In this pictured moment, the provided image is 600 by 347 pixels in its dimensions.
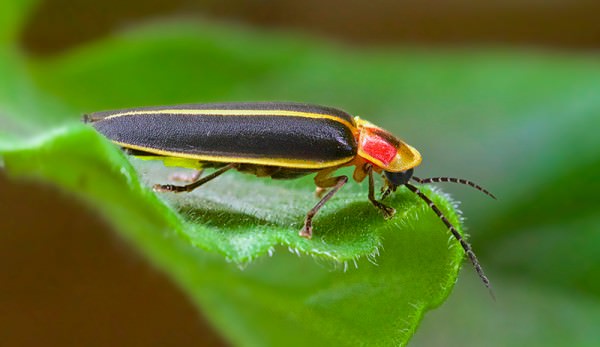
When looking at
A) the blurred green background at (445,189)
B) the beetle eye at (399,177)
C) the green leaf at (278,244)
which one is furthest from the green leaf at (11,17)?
the beetle eye at (399,177)

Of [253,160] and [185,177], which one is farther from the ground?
[253,160]

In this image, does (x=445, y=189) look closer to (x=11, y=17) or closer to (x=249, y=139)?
(x=249, y=139)

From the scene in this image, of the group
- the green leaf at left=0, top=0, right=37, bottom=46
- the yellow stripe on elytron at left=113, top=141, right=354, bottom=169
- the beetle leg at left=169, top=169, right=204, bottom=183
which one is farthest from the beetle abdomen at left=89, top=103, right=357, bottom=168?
the green leaf at left=0, top=0, right=37, bottom=46

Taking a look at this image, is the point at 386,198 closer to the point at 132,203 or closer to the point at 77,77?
the point at 132,203

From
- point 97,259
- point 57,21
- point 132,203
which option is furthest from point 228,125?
point 57,21

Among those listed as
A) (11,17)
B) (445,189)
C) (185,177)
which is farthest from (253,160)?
(11,17)

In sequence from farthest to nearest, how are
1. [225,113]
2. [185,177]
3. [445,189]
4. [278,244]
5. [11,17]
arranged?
[11,17] < [445,189] < [185,177] < [225,113] < [278,244]

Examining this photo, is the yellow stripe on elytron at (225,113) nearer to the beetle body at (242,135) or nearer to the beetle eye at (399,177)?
the beetle body at (242,135)

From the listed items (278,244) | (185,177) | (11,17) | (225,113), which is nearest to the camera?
(278,244)
